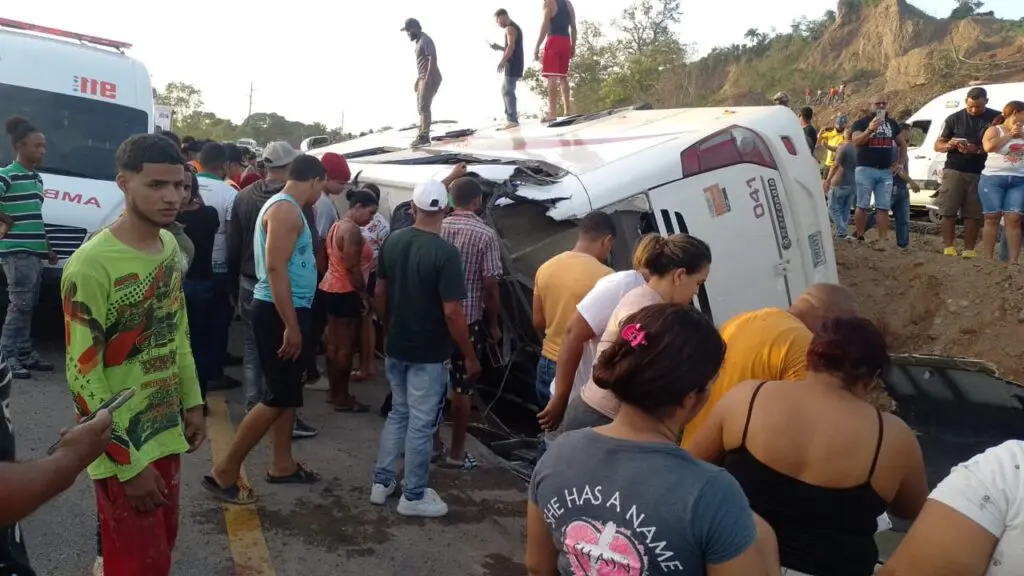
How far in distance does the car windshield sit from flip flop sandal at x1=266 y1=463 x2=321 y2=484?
417 cm

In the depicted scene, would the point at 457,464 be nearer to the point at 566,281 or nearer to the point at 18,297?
the point at 566,281

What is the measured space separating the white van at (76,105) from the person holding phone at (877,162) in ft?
25.2

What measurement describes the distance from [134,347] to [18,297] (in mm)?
4123

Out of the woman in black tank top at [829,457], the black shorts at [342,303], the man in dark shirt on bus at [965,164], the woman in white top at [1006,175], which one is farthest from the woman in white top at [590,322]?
the man in dark shirt on bus at [965,164]

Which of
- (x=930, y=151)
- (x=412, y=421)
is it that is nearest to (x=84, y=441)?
(x=412, y=421)

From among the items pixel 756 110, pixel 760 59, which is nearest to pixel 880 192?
pixel 756 110

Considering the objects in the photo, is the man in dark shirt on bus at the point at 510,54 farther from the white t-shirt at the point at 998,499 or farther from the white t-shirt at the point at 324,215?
the white t-shirt at the point at 998,499

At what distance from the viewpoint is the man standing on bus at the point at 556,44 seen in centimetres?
995

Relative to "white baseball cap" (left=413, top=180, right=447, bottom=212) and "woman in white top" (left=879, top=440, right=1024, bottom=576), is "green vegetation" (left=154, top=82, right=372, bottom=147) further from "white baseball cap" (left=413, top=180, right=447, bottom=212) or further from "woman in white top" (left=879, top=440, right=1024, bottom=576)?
"woman in white top" (left=879, top=440, right=1024, bottom=576)

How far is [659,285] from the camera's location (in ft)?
11.4

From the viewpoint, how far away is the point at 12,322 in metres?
6.07

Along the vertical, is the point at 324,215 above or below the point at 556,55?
below

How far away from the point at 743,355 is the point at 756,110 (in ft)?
13.0

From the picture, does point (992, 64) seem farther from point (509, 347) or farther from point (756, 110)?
point (509, 347)
